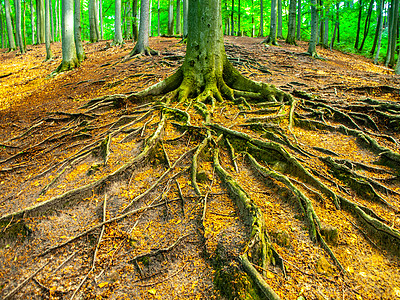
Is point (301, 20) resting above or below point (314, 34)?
above

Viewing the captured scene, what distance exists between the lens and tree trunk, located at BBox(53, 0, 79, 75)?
10.8 m

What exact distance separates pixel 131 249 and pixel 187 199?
1.01m

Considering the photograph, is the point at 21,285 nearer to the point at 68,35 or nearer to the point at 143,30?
the point at 143,30

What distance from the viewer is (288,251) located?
2824mm

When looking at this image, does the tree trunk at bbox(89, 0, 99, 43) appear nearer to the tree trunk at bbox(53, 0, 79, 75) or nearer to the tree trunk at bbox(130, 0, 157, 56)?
the tree trunk at bbox(53, 0, 79, 75)

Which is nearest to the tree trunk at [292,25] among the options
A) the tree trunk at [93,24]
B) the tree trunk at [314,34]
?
the tree trunk at [314,34]

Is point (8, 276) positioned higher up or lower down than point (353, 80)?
lower down

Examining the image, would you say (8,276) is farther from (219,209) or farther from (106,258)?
(219,209)

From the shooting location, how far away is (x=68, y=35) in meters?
11.3

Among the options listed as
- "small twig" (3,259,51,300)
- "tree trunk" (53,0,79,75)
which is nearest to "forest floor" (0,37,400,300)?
"small twig" (3,259,51,300)

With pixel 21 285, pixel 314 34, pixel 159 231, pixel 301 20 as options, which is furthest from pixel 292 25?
pixel 21 285

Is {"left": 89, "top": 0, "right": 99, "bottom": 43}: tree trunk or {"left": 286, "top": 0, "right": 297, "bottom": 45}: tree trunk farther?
{"left": 89, "top": 0, "right": 99, "bottom": 43}: tree trunk

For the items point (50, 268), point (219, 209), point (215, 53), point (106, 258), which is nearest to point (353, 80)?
point (215, 53)

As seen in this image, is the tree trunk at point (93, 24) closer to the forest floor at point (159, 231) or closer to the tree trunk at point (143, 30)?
the tree trunk at point (143, 30)
